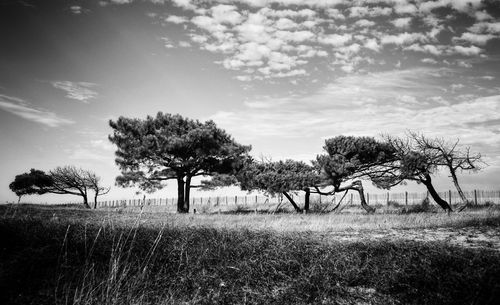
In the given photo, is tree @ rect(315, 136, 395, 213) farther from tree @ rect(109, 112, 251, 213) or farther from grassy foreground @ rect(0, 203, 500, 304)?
grassy foreground @ rect(0, 203, 500, 304)

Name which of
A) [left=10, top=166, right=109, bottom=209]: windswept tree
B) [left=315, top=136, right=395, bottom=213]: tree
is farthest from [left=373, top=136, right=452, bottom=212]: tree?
[left=10, top=166, right=109, bottom=209]: windswept tree

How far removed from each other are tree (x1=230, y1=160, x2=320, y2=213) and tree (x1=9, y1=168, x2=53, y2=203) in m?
30.1

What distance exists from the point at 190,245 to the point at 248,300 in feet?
7.14

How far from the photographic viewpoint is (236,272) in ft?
15.8

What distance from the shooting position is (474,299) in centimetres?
381

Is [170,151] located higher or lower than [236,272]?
higher

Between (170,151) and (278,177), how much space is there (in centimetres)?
873

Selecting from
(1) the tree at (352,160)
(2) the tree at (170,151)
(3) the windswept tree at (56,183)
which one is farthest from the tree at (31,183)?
(1) the tree at (352,160)

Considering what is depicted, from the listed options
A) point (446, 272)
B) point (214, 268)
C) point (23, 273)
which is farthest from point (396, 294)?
point (23, 273)

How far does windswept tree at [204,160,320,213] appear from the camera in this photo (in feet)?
70.4

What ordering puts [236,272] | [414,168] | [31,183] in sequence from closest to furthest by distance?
[236,272] → [414,168] → [31,183]

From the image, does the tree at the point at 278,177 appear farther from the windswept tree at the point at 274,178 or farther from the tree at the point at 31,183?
the tree at the point at 31,183

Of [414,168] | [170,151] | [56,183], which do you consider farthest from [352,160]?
[56,183]

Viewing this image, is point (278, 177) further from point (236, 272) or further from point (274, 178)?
point (236, 272)
